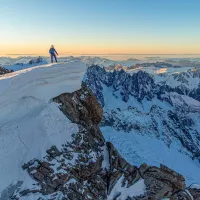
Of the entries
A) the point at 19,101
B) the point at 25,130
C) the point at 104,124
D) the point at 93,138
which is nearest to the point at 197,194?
the point at 93,138

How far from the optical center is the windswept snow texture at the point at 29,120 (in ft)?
Result: 69.5

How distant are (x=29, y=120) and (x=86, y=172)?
22.8ft

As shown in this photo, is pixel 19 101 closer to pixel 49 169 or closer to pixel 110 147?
pixel 49 169

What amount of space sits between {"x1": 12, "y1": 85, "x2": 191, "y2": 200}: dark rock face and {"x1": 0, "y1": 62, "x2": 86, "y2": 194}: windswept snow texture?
2.40 ft

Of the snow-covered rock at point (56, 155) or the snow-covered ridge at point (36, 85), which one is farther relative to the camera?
the snow-covered ridge at point (36, 85)

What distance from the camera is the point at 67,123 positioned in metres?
25.1

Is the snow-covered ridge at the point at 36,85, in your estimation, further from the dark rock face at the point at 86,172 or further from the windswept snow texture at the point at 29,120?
the dark rock face at the point at 86,172

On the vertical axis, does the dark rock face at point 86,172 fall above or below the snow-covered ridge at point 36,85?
below

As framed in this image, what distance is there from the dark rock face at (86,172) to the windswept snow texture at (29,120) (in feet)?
2.40

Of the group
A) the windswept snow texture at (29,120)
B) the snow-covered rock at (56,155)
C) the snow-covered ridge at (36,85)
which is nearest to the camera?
the snow-covered rock at (56,155)

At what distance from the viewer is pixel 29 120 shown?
24172 millimetres

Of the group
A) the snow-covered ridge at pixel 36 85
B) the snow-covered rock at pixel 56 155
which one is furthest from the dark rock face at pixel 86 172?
the snow-covered ridge at pixel 36 85

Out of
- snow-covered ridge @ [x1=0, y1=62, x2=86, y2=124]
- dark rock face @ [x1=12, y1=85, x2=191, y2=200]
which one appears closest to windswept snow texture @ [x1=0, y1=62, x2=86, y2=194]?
snow-covered ridge @ [x1=0, y1=62, x2=86, y2=124]

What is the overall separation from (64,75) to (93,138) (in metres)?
8.36
